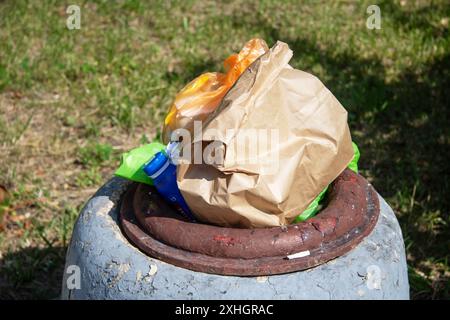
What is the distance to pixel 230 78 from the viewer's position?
222 centimetres

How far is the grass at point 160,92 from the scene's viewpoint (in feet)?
11.5

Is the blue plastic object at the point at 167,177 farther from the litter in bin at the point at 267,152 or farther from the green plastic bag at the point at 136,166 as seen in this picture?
the green plastic bag at the point at 136,166

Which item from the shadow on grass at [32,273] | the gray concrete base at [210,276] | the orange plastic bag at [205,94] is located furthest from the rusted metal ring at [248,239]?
the shadow on grass at [32,273]

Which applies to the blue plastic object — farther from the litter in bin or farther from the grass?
the grass

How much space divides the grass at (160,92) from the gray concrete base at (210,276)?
1.14m

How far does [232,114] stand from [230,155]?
0.12m

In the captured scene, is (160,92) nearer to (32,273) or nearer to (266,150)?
(32,273)

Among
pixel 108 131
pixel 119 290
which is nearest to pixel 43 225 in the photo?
pixel 108 131

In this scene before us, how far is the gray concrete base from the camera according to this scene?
6.12 ft

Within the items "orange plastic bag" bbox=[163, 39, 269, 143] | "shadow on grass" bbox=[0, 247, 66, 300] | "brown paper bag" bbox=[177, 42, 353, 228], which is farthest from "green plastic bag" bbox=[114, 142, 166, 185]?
"shadow on grass" bbox=[0, 247, 66, 300]

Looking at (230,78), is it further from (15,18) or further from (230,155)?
(15,18)

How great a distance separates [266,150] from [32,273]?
1.79m

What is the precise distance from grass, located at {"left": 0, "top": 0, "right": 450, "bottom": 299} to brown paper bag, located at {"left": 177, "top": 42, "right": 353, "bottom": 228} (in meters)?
1.42
